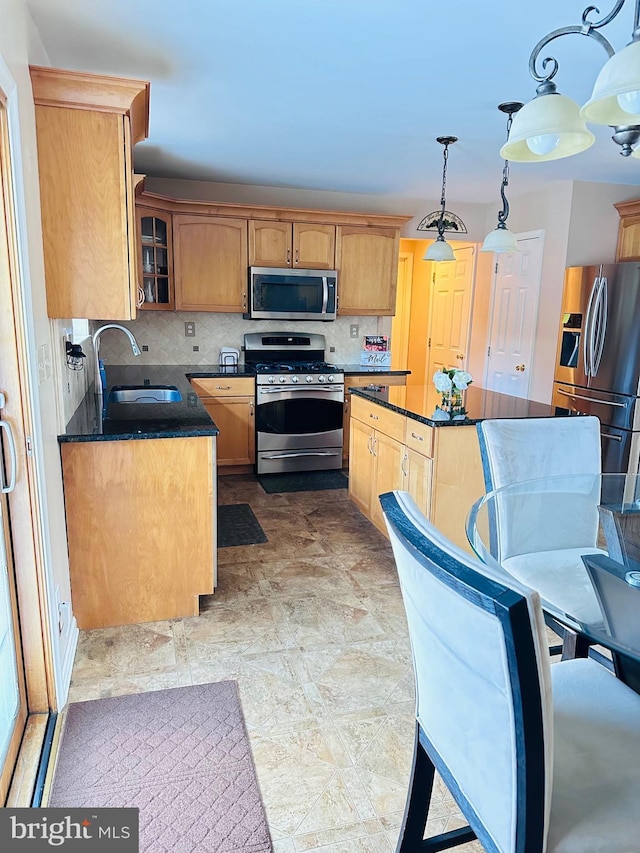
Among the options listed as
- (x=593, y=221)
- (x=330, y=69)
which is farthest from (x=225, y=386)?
(x=593, y=221)

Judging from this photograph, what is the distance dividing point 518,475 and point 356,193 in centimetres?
382

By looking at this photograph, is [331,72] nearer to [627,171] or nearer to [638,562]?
[638,562]

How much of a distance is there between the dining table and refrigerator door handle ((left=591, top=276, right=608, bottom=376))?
2.11 meters

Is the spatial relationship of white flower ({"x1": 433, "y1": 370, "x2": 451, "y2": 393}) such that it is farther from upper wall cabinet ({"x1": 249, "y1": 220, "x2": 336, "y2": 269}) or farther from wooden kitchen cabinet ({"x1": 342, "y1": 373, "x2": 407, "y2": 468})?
upper wall cabinet ({"x1": 249, "y1": 220, "x2": 336, "y2": 269})

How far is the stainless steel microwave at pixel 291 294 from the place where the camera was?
190 inches

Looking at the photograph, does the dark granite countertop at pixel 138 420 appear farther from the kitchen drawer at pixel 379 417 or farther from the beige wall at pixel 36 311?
the kitchen drawer at pixel 379 417

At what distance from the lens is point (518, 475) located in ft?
7.48

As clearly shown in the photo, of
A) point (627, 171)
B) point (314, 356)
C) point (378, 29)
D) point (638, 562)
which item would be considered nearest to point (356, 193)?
point (314, 356)

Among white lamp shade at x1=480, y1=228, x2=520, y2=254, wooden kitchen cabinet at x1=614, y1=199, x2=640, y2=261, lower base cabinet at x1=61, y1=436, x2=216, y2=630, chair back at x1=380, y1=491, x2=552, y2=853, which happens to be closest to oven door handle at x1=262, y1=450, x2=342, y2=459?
lower base cabinet at x1=61, y1=436, x2=216, y2=630

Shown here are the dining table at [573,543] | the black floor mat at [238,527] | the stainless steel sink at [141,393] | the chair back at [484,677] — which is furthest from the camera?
the stainless steel sink at [141,393]

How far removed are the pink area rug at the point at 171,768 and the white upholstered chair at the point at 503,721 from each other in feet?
1.79

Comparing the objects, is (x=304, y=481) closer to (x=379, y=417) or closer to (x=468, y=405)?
(x=379, y=417)

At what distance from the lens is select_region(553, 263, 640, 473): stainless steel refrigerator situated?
404cm
